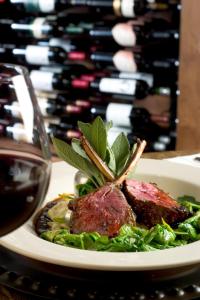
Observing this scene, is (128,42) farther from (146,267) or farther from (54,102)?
(146,267)

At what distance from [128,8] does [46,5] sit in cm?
46

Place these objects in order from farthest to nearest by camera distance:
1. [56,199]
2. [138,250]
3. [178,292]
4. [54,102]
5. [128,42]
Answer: [54,102] → [128,42] → [56,199] → [138,250] → [178,292]

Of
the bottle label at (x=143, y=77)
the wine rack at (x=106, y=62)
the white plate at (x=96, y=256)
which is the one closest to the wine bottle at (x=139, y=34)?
the wine rack at (x=106, y=62)

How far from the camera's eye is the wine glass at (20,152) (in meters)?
0.61

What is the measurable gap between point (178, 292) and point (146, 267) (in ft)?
0.18

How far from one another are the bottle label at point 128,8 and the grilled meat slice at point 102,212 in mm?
1631

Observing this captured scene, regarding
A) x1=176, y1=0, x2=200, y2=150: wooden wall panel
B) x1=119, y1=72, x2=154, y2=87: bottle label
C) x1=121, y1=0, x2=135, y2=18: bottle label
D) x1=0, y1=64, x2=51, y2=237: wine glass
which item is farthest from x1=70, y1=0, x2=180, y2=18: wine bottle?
x1=0, y1=64, x2=51, y2=237: wine glass

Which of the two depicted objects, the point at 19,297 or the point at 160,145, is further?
the point at 160,145

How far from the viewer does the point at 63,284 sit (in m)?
0.76

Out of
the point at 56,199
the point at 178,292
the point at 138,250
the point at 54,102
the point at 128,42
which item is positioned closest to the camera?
the point at 178,292

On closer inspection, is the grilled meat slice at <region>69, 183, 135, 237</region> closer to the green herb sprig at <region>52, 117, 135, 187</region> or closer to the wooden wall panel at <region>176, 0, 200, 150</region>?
the green herb sprig at <region>52, 117, 135, 187</region>

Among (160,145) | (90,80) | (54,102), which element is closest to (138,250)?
(160,145)

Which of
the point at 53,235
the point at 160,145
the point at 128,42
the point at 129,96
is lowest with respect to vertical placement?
the point at 160,145

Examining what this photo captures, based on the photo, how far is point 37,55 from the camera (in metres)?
2.89
